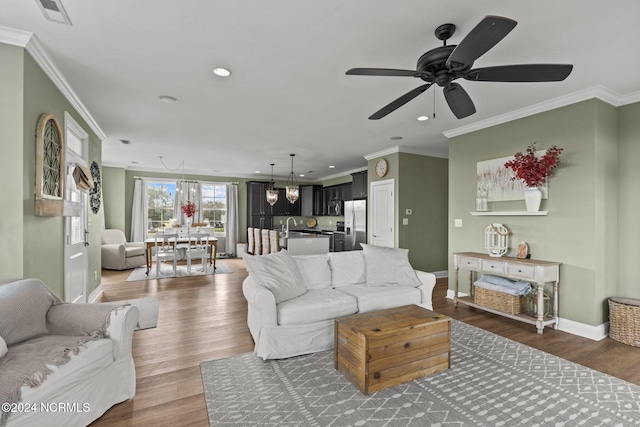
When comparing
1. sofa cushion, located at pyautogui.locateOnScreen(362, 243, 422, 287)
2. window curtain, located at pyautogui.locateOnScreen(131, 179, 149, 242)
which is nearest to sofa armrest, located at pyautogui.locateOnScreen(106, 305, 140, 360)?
sofa cushion, located at pyautogui.locateOnScreen(362, 243, 422, 287)

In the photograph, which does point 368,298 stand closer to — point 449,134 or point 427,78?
point 427,78

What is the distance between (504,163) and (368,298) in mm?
2602

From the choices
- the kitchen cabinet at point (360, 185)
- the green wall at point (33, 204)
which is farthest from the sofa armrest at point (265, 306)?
the kitchen cabinet at point (360, 185)

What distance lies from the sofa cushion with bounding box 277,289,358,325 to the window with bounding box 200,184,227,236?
7064 millimetres

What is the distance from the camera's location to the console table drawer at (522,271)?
135 inches

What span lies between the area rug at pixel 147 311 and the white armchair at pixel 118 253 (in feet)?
9.58

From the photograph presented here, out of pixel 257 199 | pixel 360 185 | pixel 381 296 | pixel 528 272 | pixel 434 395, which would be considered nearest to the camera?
pixel 434 395

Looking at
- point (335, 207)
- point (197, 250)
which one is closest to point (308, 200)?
point (335, 207)

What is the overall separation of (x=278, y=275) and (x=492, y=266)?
2.62m

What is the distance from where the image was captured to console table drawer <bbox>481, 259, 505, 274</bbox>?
12.2 feet

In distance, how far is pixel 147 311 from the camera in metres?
4.14

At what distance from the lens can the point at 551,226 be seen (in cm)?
361

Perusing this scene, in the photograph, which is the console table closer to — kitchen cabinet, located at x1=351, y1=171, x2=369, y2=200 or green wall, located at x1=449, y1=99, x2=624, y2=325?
green wall, located at x1=449, y1=99, x2=624, y2=325

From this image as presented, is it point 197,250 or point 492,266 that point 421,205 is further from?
point 197,250
